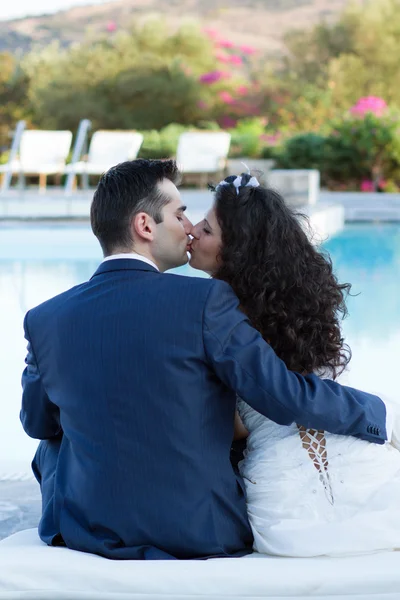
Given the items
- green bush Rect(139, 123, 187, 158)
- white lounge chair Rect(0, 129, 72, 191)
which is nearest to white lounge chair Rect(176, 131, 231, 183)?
white lounge chair Rect(0, 129, 72, 191)

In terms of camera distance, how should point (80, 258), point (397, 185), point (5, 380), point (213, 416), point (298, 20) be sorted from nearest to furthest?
point (213, 416) → point (5, 380) → point (80, 258) → point (397, 185) → point (298, 20)

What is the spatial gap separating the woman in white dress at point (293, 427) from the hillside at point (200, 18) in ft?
130

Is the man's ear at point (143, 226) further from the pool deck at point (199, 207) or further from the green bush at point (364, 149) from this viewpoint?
the green bush at point (364, 149)

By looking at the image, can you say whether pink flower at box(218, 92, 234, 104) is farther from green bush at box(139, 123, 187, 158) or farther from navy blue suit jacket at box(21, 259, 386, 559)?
navy blue suit jacket at box(21, 259, 386, 559)

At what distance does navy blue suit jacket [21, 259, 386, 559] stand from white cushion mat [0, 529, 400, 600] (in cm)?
5

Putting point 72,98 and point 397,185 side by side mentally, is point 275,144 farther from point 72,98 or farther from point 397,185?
point 72,98

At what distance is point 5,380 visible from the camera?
15.7 feet

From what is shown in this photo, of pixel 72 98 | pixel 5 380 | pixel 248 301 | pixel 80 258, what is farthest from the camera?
pixel 72 98

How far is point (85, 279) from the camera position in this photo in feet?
27.2

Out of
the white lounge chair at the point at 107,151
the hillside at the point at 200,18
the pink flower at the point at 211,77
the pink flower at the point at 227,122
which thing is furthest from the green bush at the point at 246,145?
the hillside at the point at 200,18

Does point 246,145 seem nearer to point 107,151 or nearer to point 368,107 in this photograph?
point 368,107

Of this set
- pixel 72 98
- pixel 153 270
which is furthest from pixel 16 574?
pixel 72 98

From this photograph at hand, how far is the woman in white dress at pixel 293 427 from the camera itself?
73.4 inches

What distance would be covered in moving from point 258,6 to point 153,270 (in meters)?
42.8
